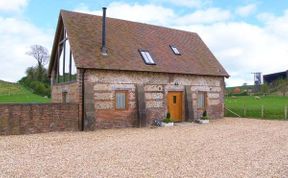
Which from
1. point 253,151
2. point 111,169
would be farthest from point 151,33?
point 111,169

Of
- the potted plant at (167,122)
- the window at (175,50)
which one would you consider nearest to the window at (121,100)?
the potted plant at (167,122)

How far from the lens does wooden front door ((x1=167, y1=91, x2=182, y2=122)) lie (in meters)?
22.1

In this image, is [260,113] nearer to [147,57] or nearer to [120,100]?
[147,57]

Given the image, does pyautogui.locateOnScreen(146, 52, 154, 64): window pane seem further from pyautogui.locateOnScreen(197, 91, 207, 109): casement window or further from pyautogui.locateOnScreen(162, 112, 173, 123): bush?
pyautogui.locateOnScreen(197, 91, 207, 109): casement window

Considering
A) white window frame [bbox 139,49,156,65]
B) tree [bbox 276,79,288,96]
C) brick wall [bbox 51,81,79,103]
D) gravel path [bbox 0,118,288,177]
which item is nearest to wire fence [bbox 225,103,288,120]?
white window frame [bbox 139,49,156,65]

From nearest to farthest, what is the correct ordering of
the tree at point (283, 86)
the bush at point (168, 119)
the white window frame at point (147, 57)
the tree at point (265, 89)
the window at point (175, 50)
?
the bush at point (168, 119) < the white window frame at point (147, 57) < the window at point (175, 50) < the tree at point (283, 86) < the tree at point (265, 89)

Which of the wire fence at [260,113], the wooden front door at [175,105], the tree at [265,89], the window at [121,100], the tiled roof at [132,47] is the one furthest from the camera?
the tree at [265,89]

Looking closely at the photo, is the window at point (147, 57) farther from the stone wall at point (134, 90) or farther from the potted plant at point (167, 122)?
the potted plant at point (167, 122)

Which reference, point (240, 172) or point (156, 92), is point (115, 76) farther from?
point (240, 172)

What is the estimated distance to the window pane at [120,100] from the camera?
64.5 ft

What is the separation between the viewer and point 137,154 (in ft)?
36.0

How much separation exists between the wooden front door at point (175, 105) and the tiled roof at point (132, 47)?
1.59 m

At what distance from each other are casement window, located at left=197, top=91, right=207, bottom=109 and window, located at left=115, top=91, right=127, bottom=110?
20.7 feet

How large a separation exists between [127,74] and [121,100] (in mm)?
1571
